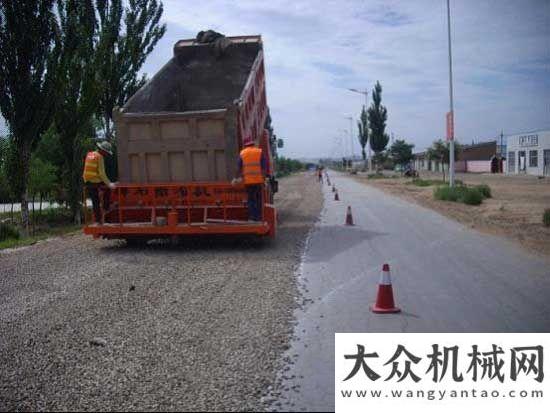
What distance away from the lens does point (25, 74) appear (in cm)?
1606

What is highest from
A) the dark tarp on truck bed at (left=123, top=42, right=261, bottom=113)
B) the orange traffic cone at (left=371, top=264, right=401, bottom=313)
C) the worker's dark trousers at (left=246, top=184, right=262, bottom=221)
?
the dark tarp on truck bed at (left=123, top=42, right=261, bottom=113)

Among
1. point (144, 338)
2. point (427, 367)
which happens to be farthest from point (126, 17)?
point (427, 367)

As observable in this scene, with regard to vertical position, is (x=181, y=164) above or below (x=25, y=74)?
below

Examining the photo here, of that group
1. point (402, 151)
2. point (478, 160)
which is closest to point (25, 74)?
point (402, 151)

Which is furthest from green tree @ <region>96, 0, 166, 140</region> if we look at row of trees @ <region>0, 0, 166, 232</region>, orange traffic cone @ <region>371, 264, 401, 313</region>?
orange traffic cone @ <region>371, 264, 401, 313</region>

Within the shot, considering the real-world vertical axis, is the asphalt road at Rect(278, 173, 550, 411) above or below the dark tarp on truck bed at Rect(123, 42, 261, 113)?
below

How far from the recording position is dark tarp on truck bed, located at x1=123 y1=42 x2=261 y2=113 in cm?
1195

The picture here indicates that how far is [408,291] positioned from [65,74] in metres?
13.0

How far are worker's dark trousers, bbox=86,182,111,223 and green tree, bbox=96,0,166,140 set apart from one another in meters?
9.23

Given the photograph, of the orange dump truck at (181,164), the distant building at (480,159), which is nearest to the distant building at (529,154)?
the distant building at (480,159)

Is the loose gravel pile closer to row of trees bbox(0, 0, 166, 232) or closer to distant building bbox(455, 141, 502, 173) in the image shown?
row of trees bbox(0, 0, 166, 232)

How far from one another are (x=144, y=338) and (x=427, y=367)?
2.62 meters

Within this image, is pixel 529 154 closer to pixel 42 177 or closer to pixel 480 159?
pixel 480 159

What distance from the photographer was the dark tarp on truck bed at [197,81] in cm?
1195
